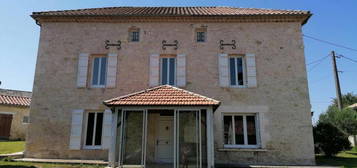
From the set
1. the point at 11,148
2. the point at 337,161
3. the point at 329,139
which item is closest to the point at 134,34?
the point at 11,148

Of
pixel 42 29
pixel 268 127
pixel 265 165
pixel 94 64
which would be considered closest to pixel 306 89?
pixel 268 127

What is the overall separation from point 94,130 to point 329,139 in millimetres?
10768

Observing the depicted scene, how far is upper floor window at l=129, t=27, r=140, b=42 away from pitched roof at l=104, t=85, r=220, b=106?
3.29 metres

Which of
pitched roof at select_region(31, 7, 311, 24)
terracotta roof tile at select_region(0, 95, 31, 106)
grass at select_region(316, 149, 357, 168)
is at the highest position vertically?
pitched roof at select_region(31, 7, 311, 24)

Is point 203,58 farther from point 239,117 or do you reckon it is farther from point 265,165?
point 265,165

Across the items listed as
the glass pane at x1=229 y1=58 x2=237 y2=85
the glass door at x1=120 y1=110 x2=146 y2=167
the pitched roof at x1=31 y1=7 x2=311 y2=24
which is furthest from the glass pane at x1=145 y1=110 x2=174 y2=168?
the pitched roof at x1=31 y1=7 x2=311 y2=24

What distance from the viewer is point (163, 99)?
795cm

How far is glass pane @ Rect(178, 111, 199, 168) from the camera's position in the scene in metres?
7.47

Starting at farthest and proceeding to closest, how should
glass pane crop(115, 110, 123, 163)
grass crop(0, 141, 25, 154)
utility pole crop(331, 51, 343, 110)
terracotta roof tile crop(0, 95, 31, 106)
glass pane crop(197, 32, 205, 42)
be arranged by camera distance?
terracotta roof tile crop(0, 95, 31, 106)
utility pole crop(331, 51, 343, 110)
grass crop(0, 141, 25, 154)
glass pane crop(197, 32, 205, 42)
glass pane crop(115, 110, 123, 163)

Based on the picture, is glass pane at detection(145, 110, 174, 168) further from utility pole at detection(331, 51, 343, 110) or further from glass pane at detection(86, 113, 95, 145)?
utility pole at detection(331, 51, 343, 110)

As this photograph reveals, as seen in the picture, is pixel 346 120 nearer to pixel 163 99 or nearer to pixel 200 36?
pixel 200 36

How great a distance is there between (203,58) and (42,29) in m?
7.58

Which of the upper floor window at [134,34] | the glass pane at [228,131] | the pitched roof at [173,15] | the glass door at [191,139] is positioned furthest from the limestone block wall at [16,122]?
the glass pane at [228,131]

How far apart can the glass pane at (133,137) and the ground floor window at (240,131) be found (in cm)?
373
